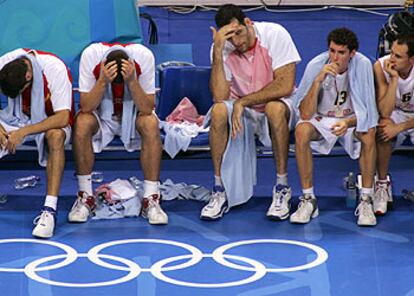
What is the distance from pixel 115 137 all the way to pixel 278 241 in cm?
127

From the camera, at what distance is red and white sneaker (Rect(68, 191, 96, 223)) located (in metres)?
5.58

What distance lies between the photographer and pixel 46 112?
18.3 feet

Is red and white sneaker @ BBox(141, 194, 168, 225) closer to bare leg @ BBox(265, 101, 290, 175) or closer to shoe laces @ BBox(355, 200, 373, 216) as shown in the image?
bare leg @ BBox(265, 101, 290, 175)

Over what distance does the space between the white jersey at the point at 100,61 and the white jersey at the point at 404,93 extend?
4.52ft

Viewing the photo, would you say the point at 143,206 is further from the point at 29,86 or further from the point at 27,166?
the point at 27,166

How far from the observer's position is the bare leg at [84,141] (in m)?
5.60

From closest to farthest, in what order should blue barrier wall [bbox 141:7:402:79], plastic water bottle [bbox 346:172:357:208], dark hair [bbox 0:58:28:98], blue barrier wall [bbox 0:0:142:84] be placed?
dark hair [bbox 0:58:28:98], plastic water bottle [bbox 346:172:357:208], blue barrier wall [bbox 0:0:142:84], blue barrier wall [bbox 141:7:402:79]

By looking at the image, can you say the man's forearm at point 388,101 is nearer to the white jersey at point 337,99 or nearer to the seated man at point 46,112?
the white jersey at point 337,99

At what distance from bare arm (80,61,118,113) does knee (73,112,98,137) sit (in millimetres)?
36

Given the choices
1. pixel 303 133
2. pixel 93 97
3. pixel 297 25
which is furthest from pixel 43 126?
pixel 297 25

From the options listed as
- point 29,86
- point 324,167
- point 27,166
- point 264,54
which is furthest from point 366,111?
point 27,166

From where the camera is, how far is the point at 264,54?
5.80 metres

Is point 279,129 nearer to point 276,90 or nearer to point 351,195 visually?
point 276,90

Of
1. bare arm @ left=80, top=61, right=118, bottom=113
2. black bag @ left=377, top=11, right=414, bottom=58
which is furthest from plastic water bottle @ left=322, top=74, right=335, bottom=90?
black bag @ left=377, top=11, right=414, bottom=58
